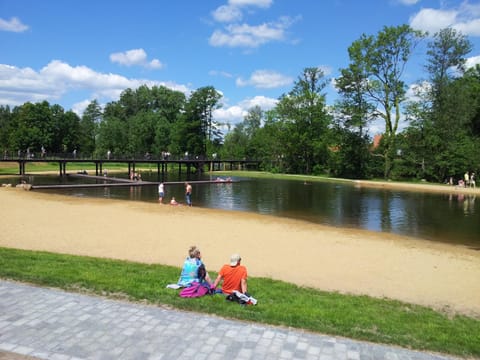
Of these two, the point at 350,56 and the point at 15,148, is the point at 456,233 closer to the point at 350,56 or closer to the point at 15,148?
the point at 350,56

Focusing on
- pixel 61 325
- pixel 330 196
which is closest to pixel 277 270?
pixel 61 325

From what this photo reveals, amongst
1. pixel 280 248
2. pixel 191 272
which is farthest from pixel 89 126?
pixel 191 272

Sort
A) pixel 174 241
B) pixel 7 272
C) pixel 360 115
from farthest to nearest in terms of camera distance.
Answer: pixel 360 115 < pixel 174 241 < pixel 7 272

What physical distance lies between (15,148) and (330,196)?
7609 centimetres

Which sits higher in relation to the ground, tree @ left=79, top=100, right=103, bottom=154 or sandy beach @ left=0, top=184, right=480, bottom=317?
tree @ left=79, top=100, right=103, bottom=154

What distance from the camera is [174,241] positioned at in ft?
50.6

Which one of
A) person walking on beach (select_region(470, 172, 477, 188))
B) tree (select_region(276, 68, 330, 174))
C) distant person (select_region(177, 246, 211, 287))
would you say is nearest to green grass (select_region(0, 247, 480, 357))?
distant person (select_region(177, 246, 211, 287))

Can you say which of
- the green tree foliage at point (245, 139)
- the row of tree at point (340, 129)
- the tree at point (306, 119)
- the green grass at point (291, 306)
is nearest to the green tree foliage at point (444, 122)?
the row of tree at point (340, 129)

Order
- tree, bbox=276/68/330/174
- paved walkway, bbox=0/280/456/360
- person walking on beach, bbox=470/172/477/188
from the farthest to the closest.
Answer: tree, bbox=276/68/330/174 < person walking on beach, bbox=470/172/477/188 < paved walkway, bbox=0/280/456/360

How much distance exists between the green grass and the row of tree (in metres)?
53.3

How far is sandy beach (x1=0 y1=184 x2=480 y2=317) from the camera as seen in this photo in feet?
35.0

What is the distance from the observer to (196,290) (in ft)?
25.3

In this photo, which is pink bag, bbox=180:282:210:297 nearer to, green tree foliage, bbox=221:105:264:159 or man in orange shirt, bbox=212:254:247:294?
man in orange shirt, bbox=212:254:247:294

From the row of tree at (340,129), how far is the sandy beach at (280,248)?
1727 inches
